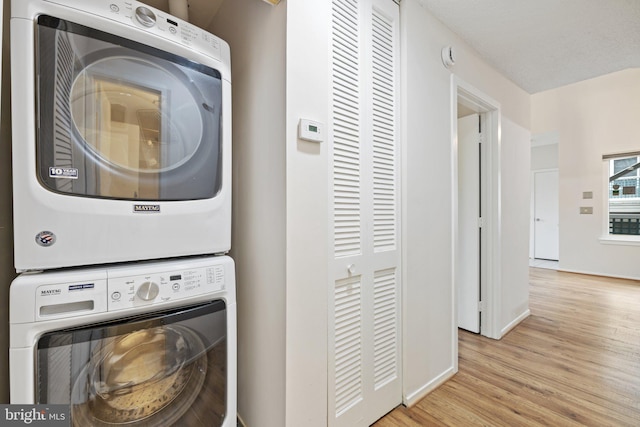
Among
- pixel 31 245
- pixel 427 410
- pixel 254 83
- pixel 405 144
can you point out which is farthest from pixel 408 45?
pixel 427 410

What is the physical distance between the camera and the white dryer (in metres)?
0.79

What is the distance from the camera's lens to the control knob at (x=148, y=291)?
920 mm

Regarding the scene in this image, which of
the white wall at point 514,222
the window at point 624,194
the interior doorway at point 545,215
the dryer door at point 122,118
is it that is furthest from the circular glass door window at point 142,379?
the interior doorway at point 545,215

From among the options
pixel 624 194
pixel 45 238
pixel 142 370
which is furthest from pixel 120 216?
pixel 624 194

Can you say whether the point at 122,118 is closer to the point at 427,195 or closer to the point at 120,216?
the point at 120,216

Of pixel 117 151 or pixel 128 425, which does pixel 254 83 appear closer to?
pixel 117 151

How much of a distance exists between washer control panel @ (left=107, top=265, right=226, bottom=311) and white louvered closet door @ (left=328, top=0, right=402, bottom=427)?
53 centimetres

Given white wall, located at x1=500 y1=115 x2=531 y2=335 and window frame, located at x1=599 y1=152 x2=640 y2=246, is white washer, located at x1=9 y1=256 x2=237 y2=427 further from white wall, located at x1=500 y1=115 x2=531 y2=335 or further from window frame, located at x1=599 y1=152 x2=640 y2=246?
window frame, located at x1=599 y1=152 x2=640 y2=246

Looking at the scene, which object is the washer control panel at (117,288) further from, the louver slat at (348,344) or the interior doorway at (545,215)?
the interior doorway at (545,215)

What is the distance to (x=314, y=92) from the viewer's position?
1.22 meters

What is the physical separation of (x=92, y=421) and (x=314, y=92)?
4.60 ft

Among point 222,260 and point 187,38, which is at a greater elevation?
point 187,38

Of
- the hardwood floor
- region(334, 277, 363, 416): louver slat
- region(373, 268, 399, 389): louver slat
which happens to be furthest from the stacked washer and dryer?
the hardwood floor

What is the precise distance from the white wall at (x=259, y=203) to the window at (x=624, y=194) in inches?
246
